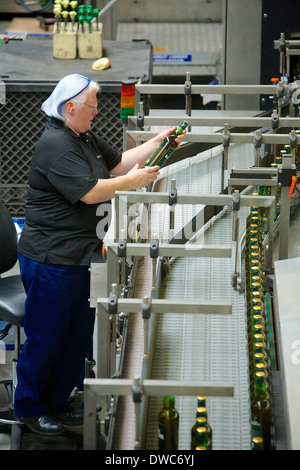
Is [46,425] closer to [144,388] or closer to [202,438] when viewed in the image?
[202,438]

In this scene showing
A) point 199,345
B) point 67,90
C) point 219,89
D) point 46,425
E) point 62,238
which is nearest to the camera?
point 199,345

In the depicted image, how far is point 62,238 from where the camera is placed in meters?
3.16

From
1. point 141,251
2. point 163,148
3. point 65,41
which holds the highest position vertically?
point 65,41

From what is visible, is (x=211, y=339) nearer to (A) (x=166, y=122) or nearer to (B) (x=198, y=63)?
(A) (x=166, y=122)

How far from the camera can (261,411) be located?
2266 millimetres

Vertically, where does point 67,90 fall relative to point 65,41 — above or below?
below

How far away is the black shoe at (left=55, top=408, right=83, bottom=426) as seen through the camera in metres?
3.48

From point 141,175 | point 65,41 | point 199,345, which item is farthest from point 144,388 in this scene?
point 65,41

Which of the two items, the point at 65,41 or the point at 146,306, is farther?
the point at 65,41

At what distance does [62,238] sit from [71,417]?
0.88 metres

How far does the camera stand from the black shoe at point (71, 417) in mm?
3484

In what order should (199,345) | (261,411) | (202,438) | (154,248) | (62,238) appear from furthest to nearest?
(62,238)
(199,345)
(154,248)
(261,411)
(202,438)
